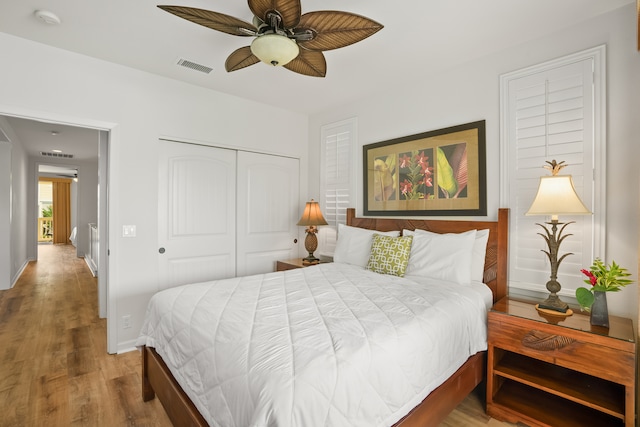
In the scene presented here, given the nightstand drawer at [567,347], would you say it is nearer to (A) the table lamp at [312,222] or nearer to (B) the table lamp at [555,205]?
(B) the table lamp at [555,205]

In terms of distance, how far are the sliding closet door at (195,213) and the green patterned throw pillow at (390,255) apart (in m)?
1.74

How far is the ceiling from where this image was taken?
6.52 ft

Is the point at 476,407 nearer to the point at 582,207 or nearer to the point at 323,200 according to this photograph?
the point at 582,207

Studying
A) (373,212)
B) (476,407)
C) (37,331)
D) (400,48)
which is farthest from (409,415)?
(37,331)

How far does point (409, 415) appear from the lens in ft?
4.60

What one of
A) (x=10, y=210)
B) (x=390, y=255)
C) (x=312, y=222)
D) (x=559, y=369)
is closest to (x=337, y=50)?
(x=390, y=255)

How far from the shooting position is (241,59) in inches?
82.8

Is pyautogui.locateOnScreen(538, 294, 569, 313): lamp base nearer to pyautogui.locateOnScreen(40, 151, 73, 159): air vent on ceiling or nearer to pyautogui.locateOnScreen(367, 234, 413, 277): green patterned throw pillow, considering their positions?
pyautogui.locateOnScreen(367, 234, 413, 277): green patterned throw pillow

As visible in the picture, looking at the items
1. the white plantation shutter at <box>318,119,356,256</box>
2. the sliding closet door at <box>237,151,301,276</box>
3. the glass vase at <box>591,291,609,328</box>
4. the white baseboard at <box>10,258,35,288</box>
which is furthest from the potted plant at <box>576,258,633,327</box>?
the white baseboard at <box>10,258,35,288</box>

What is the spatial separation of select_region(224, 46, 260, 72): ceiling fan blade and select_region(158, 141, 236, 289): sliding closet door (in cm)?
136

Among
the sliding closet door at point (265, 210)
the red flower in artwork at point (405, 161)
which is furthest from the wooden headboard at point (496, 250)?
the sliding closet door at point (265, 210)

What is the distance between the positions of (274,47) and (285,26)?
0.42 feet

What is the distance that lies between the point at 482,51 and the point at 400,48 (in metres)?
0.69

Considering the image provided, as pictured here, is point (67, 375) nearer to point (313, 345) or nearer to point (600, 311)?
point (313, 345)
